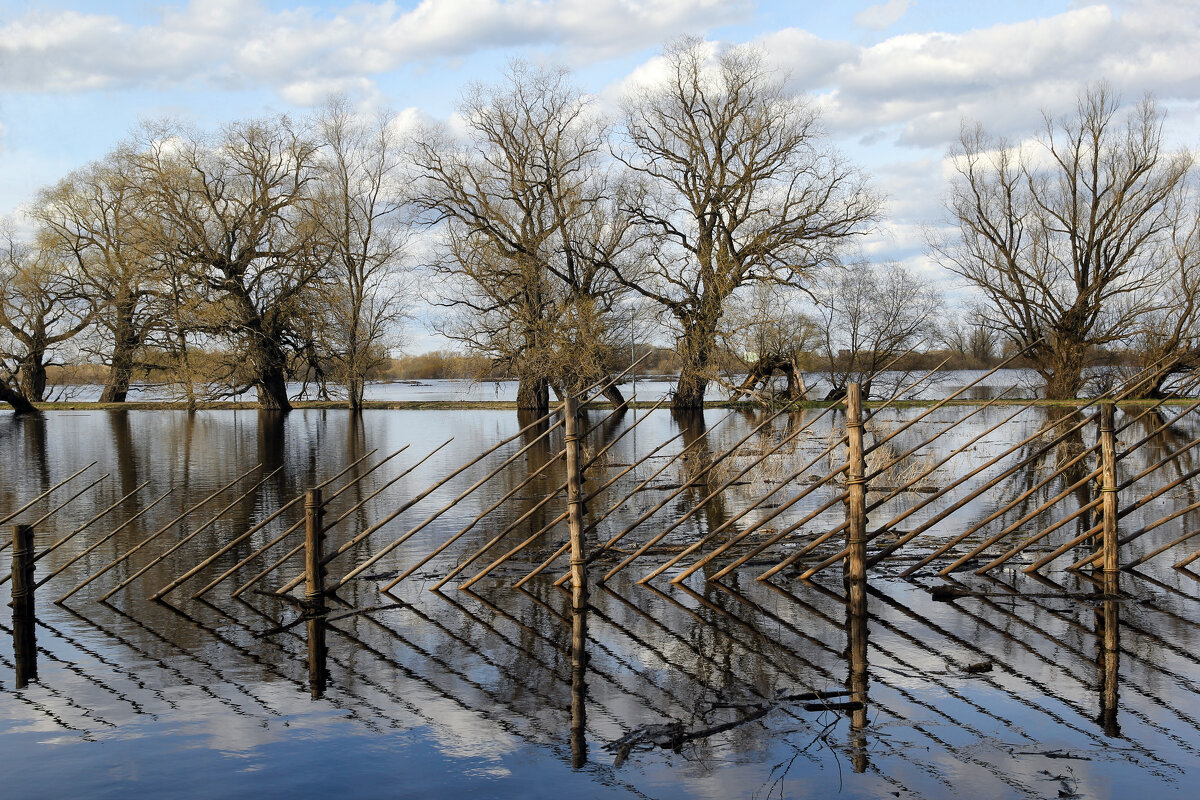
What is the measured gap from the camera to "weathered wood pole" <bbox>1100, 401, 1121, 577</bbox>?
27.9 feet

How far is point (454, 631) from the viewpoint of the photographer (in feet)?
25.3

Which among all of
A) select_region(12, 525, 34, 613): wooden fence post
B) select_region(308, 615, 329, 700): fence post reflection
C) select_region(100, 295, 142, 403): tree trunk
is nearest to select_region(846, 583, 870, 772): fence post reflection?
select_region(308, 615, 329, 700): fence post reflection

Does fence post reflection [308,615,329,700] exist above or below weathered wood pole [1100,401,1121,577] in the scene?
below

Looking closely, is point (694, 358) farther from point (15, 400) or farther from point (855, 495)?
point (855, 495)

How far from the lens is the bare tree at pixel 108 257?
4297cm

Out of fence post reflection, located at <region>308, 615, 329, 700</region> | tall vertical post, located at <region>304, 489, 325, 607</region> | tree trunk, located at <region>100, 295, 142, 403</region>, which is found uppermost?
tree trunk, located at <region>100, 295, 142, 403</region>

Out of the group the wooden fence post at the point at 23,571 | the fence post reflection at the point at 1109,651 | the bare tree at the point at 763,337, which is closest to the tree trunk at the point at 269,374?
the bare tree at the point at 763,337

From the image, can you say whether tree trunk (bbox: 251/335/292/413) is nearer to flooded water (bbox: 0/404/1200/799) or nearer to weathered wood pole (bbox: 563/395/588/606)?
flooded water (bbox: 0/404/1200/799)

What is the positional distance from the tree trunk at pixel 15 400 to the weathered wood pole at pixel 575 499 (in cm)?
3786

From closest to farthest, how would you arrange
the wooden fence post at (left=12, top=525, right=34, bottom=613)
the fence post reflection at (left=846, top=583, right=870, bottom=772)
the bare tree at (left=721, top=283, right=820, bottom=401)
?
Result: the fence post reflection at (left=846, top=583, right=870, bottom=772)
the wooden fence post at (left=12, top=525, right=34, bottom=613)
the bare tree at (left=721, top=283, right=820, bottom=401)

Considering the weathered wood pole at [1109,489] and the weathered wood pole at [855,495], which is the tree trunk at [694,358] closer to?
the weathered wood pole at [1109,489]

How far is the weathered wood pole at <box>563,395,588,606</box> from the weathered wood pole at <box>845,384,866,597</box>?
7.36 ft

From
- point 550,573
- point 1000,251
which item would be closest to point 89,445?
point 550,573

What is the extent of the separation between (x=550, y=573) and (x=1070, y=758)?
5499mm
